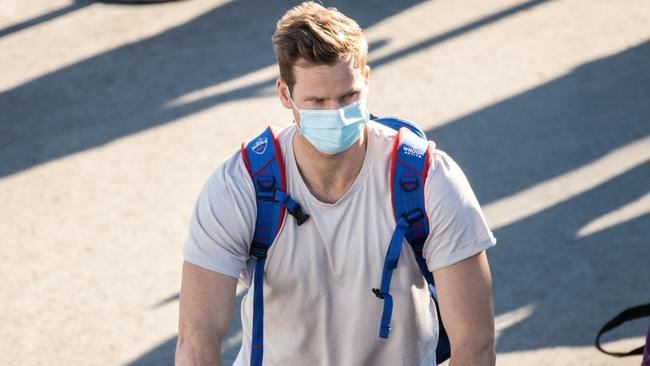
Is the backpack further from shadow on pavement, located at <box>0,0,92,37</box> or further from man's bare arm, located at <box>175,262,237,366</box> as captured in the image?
shadow on pavement, located at <box>0,0,92,37</box>

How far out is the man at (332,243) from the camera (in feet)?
9.43

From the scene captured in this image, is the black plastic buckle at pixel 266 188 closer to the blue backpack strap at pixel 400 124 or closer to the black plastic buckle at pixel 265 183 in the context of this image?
the black plastic buckle at pixel 265 183

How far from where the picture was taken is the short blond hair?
278 cm

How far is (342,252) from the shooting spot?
2959 mm

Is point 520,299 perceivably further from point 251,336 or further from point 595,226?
point 251,336

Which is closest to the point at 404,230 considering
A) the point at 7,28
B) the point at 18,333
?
the point at 18,333

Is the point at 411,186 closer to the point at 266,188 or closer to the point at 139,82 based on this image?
the point at 266,188

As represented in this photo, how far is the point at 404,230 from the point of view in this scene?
2877 mm

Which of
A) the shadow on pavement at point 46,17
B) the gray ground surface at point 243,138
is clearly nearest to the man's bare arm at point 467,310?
the gray ground surface at point 243,138

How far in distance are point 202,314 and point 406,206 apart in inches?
23.2

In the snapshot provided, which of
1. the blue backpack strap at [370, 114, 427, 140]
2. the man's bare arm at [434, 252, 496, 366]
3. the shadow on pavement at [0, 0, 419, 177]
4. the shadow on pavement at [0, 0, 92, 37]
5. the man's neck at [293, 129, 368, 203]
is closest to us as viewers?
the man's bare arm at [434, 252, 496, 366]

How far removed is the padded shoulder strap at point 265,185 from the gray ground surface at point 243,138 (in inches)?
113

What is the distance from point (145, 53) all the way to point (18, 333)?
3.74 meters

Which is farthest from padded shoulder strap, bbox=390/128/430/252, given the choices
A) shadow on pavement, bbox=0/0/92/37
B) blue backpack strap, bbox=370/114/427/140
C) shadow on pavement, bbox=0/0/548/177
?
shadow on pavement, bbox=0/0/92/37
